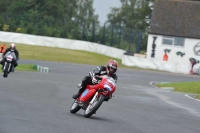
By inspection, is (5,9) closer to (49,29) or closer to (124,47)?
(49,29)

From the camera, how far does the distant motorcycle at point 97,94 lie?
1395 cm

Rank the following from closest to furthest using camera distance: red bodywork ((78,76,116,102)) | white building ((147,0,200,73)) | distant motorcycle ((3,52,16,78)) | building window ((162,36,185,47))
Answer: red bodywork ((78,76,116,102))
distant motorcycle ((3,52,16,78))
white building ((147,0,200,73))
building window ((162,36,185,47))

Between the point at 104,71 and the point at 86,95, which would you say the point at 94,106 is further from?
the point at 104,71

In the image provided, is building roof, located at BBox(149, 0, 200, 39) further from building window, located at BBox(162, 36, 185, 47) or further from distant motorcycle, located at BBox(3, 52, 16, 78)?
distant motorcycle, located at BBox(3, 52, 16, 78)

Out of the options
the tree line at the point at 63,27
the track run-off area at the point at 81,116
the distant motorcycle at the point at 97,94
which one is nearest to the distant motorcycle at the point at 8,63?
the track run-off area at the point at 81,116

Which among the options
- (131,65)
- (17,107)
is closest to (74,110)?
A: (17,107)

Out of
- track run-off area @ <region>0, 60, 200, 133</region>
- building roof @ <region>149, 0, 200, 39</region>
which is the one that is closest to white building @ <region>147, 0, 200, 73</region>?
building roof @ <region>149, 0, 200, 39</region>

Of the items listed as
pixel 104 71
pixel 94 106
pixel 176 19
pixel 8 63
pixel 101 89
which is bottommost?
pixel 8 63

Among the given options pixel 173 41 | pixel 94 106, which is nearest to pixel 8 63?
pixel 94 106

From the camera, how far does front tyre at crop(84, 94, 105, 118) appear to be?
13.9 metres

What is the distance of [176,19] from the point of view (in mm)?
64875

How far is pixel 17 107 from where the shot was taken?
14.5 meters

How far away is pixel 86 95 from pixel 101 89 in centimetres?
52

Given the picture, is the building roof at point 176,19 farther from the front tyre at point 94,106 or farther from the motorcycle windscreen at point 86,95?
the front tyre at point 94,106
